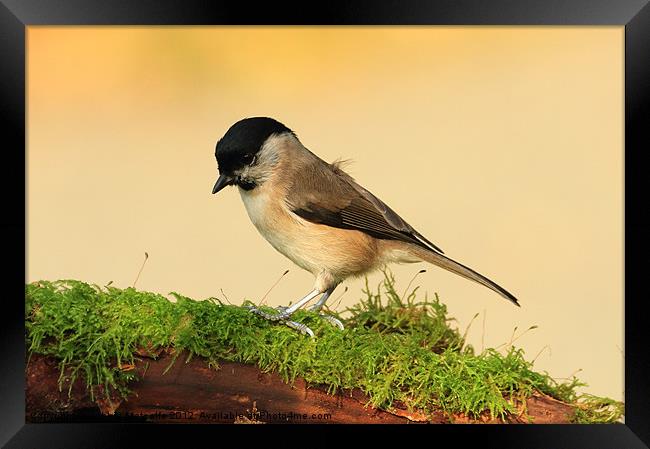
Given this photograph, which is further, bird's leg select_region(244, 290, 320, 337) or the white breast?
the white breast

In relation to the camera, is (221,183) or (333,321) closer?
(333,321)

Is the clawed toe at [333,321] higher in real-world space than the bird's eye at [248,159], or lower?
lower

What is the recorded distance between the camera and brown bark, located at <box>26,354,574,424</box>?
10.4ft

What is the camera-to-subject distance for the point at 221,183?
379 cm

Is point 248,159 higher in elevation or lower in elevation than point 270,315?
higher

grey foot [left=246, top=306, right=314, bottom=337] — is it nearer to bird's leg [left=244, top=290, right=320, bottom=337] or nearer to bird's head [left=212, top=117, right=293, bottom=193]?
bird's leg [left=244, top=290, right=320, bottom=337]

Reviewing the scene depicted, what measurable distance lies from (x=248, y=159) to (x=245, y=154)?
0.14 ft

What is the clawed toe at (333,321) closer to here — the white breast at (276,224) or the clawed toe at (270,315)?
the clawed toe at (270,315)

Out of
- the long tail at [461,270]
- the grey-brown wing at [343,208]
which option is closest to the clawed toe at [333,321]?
the grey-brown wing at [343,208]

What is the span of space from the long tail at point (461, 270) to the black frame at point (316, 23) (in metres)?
0.68

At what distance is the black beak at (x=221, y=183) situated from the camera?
3.77 metres

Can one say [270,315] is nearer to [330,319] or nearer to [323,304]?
[330,319]

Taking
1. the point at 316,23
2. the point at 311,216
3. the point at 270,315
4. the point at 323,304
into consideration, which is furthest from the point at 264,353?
the point at 316,23

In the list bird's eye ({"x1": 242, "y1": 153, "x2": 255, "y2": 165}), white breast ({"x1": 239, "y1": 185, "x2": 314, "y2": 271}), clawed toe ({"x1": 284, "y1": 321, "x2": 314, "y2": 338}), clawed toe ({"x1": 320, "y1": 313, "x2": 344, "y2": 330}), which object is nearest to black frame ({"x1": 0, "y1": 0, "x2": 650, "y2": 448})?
clawed toe ({"x1": 284, "y1": 321, "x2": 314, "y2": 338})
